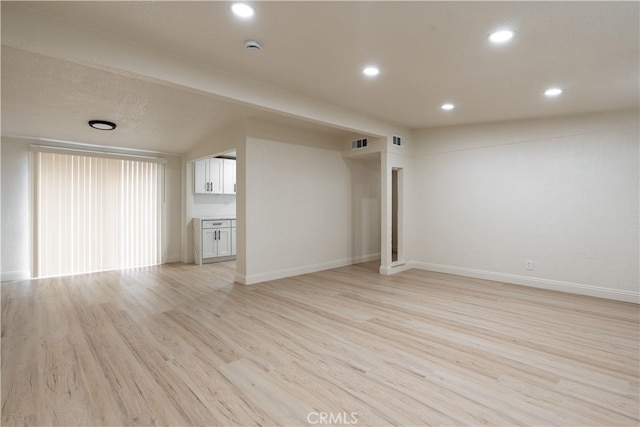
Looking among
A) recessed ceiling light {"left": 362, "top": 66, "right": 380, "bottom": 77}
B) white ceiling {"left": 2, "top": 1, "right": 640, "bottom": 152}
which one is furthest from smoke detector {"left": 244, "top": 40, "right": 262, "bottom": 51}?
recessed ceiling light {"left": 362, "top": 66, "right": 380, "bottom": 77}

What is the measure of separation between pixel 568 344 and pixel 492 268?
8.02ft

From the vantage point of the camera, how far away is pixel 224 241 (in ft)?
22.2

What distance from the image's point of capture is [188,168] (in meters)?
6.73

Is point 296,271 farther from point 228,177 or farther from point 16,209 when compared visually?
point 16,209

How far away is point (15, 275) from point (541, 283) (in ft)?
26.7

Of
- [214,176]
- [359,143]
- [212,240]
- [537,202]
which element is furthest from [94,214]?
[537,202]

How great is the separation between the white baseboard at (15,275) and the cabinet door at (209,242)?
8.99 ft

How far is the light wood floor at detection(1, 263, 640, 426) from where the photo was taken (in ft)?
6.15

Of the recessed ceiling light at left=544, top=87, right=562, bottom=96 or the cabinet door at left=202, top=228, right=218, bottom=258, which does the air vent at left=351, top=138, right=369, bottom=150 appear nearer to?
the recessed ceiling light at left=544, top=87, right=562, bottom=96

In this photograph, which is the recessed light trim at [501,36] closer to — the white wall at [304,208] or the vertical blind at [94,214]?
the white wall at [304,208]

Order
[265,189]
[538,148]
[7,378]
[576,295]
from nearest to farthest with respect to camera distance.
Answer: [7,378] < [576,295] < [538,148] < [265,189]

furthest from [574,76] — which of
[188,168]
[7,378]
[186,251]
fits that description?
[186,251]

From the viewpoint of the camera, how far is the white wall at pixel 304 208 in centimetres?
490

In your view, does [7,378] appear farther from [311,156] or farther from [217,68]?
[311,156]
